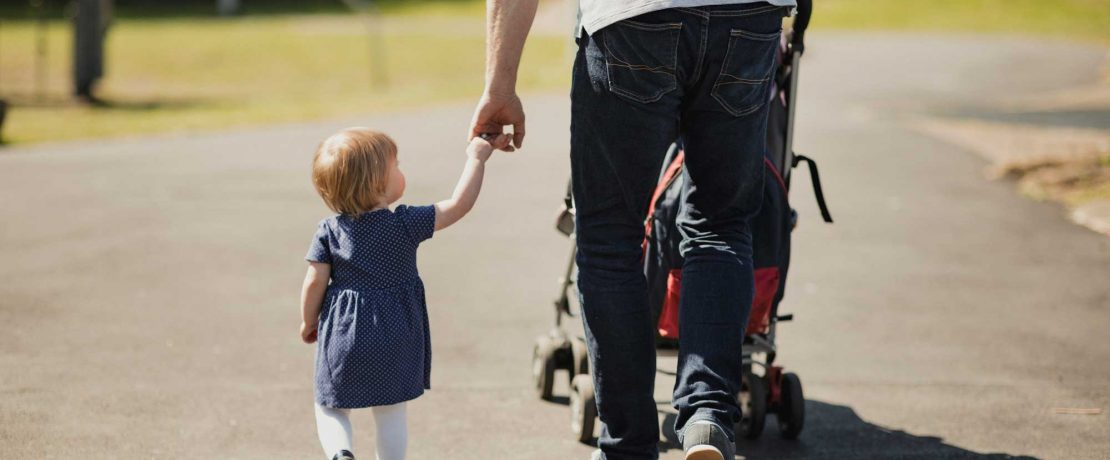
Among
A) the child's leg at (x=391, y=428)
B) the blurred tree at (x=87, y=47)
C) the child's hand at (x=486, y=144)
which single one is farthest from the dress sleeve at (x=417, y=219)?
the blurred tree at (x=87, y=47)

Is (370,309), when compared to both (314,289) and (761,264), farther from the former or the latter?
(761,264)

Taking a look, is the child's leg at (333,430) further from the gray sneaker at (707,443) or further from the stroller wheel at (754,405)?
the stroller wheel at (754,405)

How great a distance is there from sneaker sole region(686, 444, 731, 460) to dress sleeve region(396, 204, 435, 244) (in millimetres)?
848

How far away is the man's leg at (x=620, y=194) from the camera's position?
310cm

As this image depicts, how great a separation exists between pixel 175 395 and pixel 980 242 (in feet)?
16.4

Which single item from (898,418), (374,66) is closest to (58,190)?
(898,418)

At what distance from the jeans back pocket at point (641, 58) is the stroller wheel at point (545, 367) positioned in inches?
61.7

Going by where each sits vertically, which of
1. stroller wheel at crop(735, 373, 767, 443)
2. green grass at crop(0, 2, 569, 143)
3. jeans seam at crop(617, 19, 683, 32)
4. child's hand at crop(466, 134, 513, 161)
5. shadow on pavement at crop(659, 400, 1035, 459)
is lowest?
green grass at crop(0, 2, 569, 143)

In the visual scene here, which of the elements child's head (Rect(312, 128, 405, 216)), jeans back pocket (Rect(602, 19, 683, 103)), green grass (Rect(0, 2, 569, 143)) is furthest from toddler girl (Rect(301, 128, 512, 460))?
green grass (Rect(0, 2, 569, 143))

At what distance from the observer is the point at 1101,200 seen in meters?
9.10

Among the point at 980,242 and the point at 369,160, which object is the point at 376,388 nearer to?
the point at 369,160

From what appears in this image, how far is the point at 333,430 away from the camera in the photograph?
333 cm

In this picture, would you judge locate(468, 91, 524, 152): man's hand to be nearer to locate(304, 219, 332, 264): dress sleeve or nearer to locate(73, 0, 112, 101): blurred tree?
locate(304, 219, 332, 264): dress sleeve

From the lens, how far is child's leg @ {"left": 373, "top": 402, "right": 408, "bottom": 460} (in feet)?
11.1
